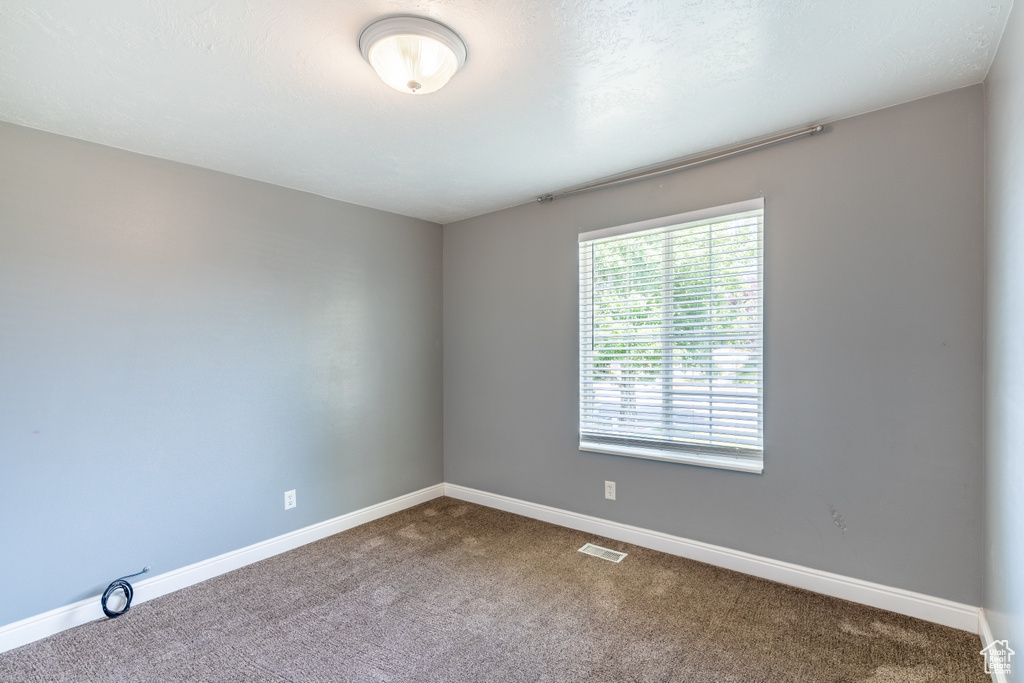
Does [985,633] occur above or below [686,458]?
below

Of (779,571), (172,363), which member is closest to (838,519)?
(779,571)

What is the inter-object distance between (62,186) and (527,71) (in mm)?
2326

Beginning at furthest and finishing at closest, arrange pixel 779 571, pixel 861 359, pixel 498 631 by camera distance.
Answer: pixel 779 571
pixel 861 359
pixel 498 631

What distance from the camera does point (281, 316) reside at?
3.14 meters

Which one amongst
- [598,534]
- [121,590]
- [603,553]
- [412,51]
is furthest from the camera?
[598,534]

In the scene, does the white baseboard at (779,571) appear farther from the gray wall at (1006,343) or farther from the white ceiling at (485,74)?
the white ceiling at (485,74)

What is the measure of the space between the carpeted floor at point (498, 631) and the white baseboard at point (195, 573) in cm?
6

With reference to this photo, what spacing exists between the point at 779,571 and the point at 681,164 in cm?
236

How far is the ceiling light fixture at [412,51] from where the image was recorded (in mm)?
1598

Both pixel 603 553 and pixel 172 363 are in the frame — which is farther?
pixel 603 553

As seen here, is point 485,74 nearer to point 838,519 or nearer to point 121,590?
point 838,519

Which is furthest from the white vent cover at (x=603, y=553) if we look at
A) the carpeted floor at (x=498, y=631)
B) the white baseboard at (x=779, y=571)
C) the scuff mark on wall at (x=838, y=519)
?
the scuff mark on wall at (x=838, y=519)

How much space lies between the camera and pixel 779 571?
254cm

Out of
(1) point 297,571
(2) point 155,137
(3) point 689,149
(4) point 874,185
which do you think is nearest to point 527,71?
(3) point 689,149
